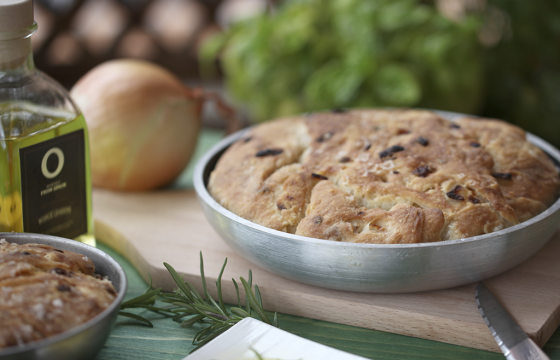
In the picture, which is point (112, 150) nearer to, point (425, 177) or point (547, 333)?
point (425, 177)

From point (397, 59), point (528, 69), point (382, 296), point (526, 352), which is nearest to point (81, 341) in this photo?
point (382, 296)

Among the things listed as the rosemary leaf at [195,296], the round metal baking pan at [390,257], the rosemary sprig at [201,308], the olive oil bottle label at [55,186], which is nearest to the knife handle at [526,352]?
the round metal baking pan at [390,257]

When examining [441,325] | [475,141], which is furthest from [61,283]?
[475,141]

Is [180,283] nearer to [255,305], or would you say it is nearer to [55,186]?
[255,305]

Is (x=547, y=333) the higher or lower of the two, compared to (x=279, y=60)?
lower

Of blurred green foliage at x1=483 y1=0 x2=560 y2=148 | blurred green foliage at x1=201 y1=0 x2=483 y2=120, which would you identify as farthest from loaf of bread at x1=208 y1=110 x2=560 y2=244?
blurred green foliage at x1=483 y1=0 x2=560 y2=148

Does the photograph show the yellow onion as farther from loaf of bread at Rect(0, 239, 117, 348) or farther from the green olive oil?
loaf of bread at Rect(0, 239, 117, 348)

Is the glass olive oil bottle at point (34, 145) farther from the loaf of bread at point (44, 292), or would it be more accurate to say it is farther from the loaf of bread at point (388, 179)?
the loaf of bread at point (388, 179)
